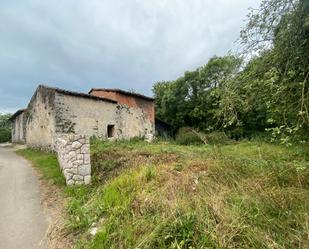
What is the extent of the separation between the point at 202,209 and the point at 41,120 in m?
17.2

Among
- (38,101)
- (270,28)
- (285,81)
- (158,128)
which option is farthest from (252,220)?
(158,128)

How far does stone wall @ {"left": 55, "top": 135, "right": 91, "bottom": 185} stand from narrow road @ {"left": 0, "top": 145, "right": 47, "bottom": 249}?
1.09 m

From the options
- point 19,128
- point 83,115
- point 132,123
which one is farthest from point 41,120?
point 19,128

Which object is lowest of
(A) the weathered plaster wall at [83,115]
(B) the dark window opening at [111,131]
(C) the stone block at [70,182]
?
(C) the stone block at [70,182]

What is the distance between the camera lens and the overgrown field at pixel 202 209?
3645mm

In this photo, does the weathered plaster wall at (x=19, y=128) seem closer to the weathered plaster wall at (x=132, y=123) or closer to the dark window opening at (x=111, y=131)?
the dark window opening at (x=111, y=131)

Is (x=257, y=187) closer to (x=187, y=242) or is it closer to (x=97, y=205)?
(x=187, y=242)

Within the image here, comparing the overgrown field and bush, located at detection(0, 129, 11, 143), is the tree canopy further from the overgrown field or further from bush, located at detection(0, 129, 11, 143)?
bush, located at detection(0, 129, 11, 143)

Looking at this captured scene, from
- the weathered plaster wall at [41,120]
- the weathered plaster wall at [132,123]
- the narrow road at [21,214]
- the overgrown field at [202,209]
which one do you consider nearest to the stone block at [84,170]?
the narrow road at [21,214]

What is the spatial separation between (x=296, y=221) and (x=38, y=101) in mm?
19228

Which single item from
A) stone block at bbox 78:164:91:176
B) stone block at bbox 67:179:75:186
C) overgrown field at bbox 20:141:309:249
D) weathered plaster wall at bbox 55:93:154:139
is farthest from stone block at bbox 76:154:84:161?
weathered plaster wall at bbox 55:93:154:139

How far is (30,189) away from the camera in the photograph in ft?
27.6

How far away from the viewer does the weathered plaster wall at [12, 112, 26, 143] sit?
26.0 metres

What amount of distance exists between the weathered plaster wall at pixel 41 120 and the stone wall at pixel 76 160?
8747mm
